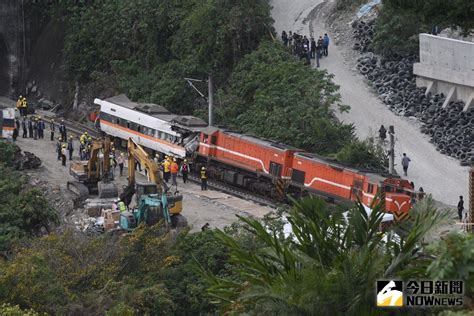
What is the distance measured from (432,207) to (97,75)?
53930 millimetres

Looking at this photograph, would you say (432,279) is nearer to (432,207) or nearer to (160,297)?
(432,207)

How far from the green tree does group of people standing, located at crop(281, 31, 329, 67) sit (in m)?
43.8

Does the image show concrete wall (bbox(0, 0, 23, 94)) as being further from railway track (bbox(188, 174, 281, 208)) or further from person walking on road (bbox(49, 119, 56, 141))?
railway track (bbox(188, 174, 281, 208))

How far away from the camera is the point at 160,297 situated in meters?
32.5

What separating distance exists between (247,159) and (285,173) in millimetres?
2860

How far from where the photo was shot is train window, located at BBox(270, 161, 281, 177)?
4891cm

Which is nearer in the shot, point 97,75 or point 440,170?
point 440,170

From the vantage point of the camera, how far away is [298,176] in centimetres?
4822

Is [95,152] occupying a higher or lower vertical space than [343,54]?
lower

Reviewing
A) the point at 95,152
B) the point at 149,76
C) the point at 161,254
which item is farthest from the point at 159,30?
the point at 161,254

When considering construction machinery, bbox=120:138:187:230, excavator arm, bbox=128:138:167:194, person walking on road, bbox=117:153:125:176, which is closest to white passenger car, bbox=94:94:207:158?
person walking on road, bbox=117:153:125:176

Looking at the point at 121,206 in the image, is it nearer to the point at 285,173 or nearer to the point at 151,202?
the point at 151,202

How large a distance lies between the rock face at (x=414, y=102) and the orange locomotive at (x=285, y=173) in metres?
7.75
